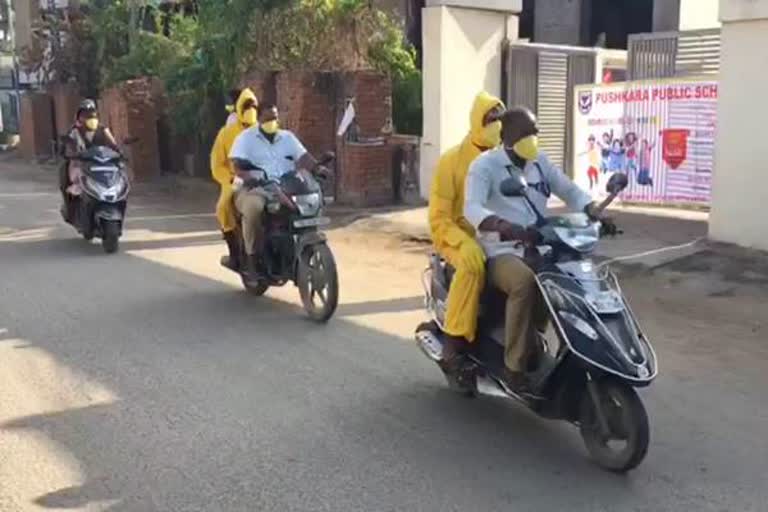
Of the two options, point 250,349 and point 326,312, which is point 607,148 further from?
point 250,349

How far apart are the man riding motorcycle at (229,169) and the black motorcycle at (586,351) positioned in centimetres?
424

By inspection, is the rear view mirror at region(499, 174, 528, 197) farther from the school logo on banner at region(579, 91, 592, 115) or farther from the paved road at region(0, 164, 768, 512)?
the school logo on banner at region(579, 91, 592, 115)

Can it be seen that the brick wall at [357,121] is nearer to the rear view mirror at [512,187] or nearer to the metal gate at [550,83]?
the metal gate at [550,83]

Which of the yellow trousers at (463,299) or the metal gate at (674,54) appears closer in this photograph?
the yellow trousers at (463,299)

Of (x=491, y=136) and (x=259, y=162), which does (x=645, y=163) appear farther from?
(x=491, y=136)

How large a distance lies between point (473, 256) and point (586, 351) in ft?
2.85

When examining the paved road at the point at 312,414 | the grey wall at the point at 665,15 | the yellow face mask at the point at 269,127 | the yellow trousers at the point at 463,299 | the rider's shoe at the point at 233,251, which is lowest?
the paved road at the point at 312,414

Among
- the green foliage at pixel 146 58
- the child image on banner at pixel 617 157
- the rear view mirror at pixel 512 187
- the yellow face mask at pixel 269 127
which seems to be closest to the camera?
the rear view mirror at pixel 512 187

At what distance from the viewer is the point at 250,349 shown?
666 cm

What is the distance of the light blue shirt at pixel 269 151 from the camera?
26.2ft

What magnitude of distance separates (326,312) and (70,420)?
2.54 m

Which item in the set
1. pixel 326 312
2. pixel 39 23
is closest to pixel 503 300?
pixel 326 312

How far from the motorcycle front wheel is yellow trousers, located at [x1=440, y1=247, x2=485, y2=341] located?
235cm

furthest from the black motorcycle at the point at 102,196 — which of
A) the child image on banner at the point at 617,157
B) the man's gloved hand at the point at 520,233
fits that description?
the man's gloved hand at the point at 520,233
